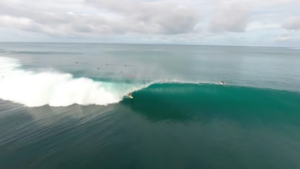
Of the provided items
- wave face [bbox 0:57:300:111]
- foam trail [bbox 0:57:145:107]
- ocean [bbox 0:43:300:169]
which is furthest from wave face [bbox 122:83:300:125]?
foam trail [bbox 0:57:145:107]

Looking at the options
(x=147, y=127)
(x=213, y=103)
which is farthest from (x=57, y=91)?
(x=213, y=103)

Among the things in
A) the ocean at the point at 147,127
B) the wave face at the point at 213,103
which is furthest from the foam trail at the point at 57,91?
the wave face at the point at 213,103

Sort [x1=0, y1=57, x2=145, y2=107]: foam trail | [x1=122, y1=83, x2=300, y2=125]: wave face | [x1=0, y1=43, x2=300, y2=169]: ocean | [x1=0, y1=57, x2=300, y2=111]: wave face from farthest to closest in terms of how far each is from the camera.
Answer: [x1=0, y1=57, x2=145, y2=107]: foam trail, [x1=0, y1=57, x2=300, y2=111]: wave face, [x1=122, y1=83, x2=300, y2=125]: wave face, [x1=0, y1=43, x2=300, y2=169]: ocean

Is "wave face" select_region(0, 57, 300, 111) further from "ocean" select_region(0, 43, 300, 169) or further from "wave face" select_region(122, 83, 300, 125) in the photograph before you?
"ocean" select_region(0, 43, 300, 169)

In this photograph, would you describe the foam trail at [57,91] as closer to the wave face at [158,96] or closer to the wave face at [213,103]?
the wave face at [158,96]

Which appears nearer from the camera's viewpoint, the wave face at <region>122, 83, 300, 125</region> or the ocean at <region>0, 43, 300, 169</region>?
the ocean at <region>0, 43, 300, 169</region>

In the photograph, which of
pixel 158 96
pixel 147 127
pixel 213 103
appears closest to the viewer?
pixel 147 127

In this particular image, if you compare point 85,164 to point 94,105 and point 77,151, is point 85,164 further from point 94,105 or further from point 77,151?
point 94,105

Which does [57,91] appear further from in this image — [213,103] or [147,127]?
[213,103]
